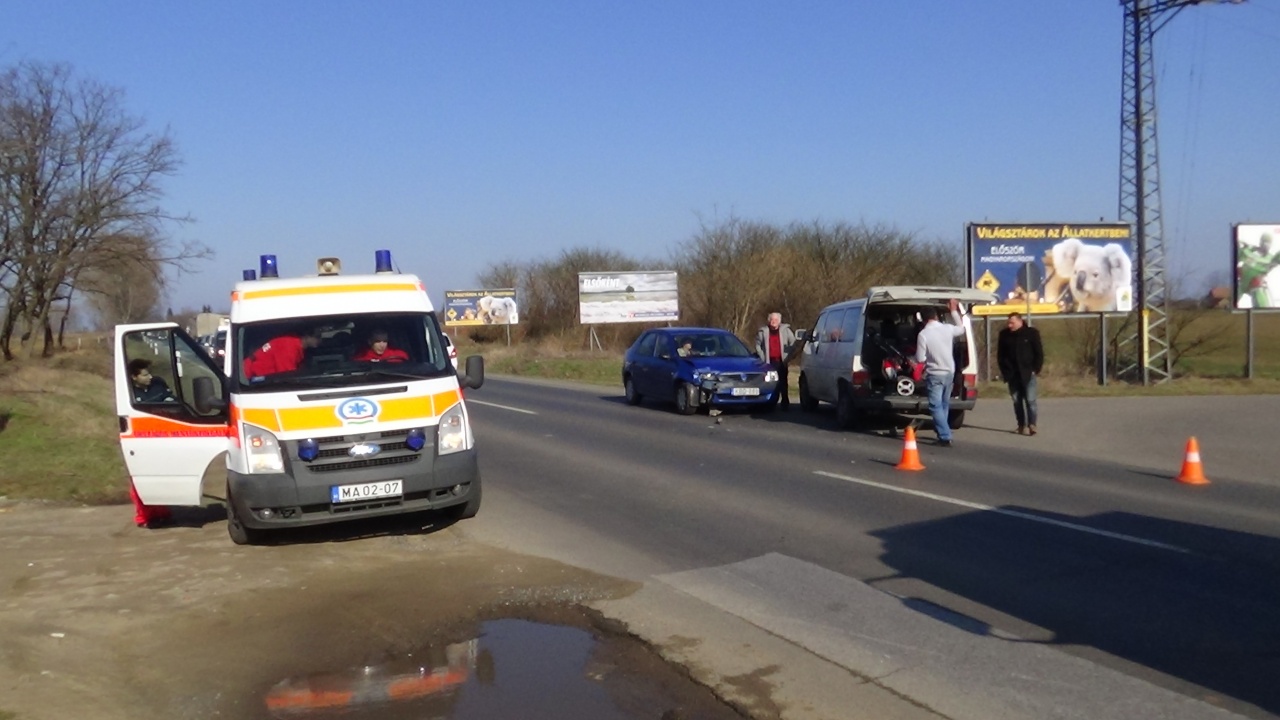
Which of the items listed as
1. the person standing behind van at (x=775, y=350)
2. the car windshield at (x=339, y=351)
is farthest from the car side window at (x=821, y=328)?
the car windshield at (x=339, y=351)

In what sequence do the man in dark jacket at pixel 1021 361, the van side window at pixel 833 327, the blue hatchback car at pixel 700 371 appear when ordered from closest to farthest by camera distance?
1. the man in dark jacket at pixel 1021 361
2. the van side window at pixel 833 327
3. the blue hatchback car at pixel 700 371

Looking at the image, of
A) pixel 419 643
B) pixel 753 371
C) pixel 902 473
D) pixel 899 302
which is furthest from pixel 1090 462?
pixel 419 643

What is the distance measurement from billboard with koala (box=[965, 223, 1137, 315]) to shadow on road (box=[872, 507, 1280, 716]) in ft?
67.8

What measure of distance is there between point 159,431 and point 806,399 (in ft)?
44.9

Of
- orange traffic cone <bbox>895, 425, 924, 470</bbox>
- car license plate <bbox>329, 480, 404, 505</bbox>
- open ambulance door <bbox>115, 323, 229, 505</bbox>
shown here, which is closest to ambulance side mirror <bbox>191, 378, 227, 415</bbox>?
open ambulance door <bbox>115, 323, 229, 505</bbox>

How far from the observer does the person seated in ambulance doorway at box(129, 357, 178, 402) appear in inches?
→ 405

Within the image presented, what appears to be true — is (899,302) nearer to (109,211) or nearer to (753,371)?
(753,371)

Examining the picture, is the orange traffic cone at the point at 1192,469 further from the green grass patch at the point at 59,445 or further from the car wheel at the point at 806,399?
the green grass patch at the point at 59,445

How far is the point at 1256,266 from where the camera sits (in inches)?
1277

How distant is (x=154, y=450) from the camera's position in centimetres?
1020

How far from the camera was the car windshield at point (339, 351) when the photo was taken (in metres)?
9.79

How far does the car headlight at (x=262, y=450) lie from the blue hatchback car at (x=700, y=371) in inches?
500

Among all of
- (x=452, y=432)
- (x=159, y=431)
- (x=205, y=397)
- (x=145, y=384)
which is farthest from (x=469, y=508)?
(x=145, y=384)

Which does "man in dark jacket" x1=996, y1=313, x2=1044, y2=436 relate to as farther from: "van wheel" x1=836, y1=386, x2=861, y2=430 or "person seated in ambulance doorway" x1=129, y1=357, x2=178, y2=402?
"person seated in ambulance doorway" x1=129, y1=357, x2=178, y2=402
